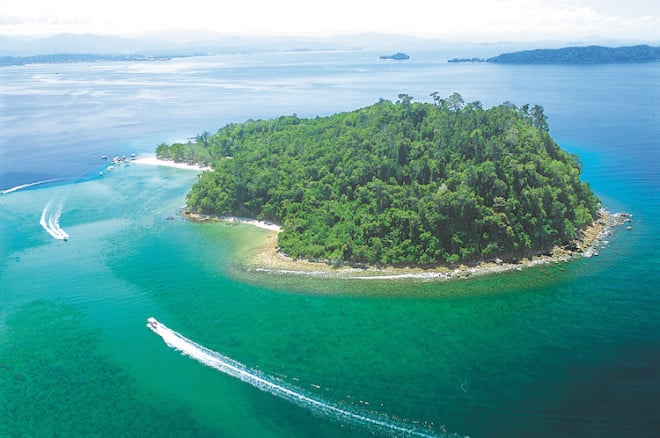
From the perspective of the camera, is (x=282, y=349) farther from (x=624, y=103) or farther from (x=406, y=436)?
(x=624, y=103)

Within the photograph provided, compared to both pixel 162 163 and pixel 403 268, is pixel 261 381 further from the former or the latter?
pixel 162 163

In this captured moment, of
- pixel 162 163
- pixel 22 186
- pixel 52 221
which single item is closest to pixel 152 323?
pixel 52 221

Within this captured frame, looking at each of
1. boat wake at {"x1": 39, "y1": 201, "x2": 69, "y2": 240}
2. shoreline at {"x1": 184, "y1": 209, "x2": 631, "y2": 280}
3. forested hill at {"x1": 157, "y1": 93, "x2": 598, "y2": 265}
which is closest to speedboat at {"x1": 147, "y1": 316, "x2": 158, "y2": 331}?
shoreline at {"x1": 184, "y1": 209, "x2": 631, "y2": 280}

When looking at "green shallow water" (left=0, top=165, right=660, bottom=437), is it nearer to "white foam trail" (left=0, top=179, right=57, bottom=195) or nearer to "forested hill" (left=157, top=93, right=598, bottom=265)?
"forested hill" (left=157, top=93, right=598, bottom=265)

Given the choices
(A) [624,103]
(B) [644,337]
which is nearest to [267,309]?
(B) [644,337]

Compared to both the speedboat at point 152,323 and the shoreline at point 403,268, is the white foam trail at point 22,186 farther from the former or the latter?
the speedboat at point 152,323

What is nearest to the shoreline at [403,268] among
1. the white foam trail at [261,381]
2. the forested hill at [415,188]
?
the forested hill at [415,188]

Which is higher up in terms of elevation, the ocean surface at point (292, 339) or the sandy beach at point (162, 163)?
the sandy beach at point (162, 163)

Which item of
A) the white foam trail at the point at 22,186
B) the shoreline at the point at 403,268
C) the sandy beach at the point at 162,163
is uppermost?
the sandy beach at the point at 162,163
